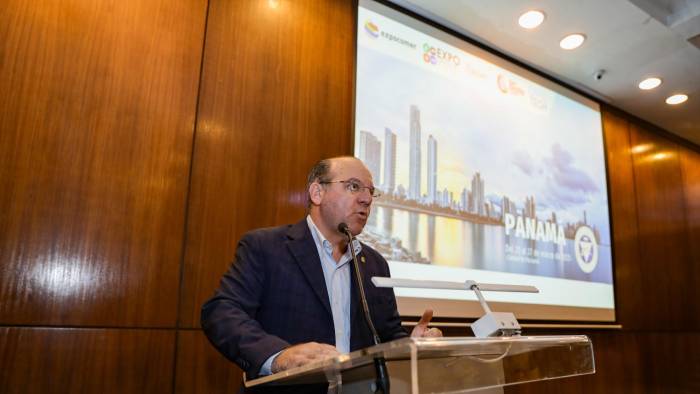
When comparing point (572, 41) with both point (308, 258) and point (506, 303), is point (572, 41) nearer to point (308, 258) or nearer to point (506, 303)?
point (506, 303)

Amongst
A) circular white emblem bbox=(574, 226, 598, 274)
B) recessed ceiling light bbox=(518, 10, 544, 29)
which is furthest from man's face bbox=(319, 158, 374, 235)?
circular white emblem bbox=(574, 226, 598, 274)

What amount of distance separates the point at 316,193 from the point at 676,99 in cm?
425

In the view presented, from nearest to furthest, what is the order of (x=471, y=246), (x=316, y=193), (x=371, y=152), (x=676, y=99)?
(x=316, y=193), (x=371, y=152), (x=471, y=246), (x=676, y=99)

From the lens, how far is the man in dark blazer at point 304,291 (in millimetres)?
1319

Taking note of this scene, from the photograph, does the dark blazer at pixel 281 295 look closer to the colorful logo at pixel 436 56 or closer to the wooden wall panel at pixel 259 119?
the wooden wall panel at pixel 259 119

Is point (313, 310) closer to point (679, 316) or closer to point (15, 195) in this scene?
point (15, 195)

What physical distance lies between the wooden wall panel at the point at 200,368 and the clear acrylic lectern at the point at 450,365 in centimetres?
119

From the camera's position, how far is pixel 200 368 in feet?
7.02

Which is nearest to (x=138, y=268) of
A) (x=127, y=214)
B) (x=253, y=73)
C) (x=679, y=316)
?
(x=127, y=214)

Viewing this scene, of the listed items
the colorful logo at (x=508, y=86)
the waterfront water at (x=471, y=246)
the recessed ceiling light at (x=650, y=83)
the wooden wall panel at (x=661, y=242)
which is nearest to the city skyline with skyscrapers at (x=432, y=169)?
the waterfront water at (x=471, y=246)

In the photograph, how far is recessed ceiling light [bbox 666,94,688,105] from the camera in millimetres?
4504

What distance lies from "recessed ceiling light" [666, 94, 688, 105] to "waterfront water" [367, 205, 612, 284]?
75.1 inches

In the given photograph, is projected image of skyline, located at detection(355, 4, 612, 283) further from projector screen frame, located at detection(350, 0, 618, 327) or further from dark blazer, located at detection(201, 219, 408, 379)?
dark blazer, located at detection(201, 219, 408, 379)

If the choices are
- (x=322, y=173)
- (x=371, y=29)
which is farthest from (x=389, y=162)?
(x=322, y=173)
